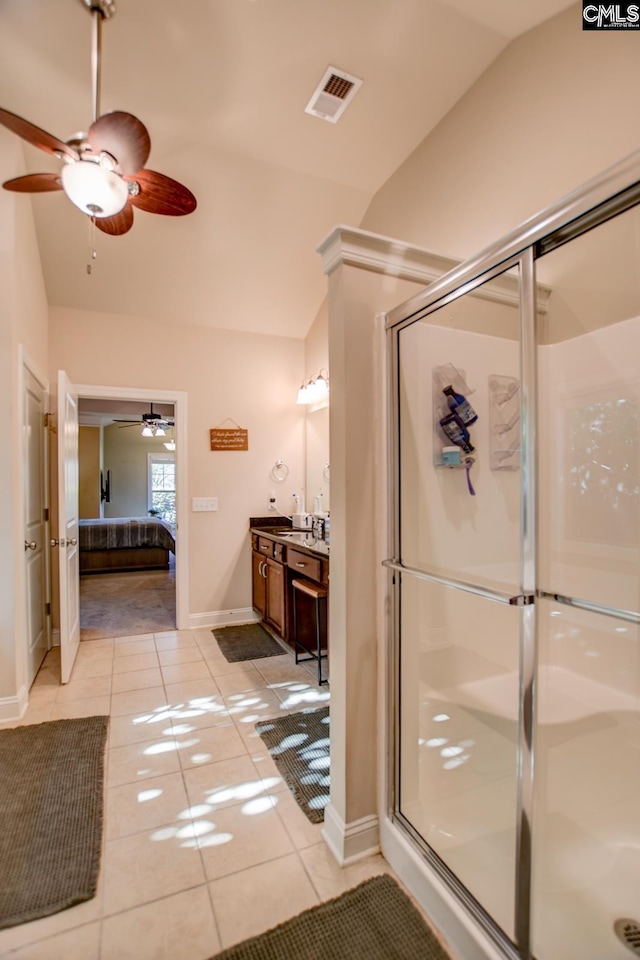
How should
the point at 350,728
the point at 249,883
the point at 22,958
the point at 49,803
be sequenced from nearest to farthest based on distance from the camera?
the point at 22,958, the point at 249,883, the point at 350,728, the point at 49,803

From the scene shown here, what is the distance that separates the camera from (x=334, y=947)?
1345 millimetres

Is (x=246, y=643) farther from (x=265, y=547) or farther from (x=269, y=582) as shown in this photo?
(x=265, y=547)

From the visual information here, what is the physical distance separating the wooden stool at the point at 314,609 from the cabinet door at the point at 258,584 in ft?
2.06

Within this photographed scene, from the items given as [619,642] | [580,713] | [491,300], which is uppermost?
[491,300]

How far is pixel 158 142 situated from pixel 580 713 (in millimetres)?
3647

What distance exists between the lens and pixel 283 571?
3543 mm

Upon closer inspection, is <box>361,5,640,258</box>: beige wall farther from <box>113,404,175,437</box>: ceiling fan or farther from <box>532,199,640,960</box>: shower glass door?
<box>113,404,175,437</box>: ceiling fan

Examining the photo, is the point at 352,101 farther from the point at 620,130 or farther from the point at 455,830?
the point at 455,830

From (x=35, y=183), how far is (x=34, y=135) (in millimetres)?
324

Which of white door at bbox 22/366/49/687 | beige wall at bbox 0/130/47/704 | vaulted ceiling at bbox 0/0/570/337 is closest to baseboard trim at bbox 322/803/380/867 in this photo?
beige wall at bbox 0/130/47/704

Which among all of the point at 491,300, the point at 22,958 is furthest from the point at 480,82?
the point at 22,958

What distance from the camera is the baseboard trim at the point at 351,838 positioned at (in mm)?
1646

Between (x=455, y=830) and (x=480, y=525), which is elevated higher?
(x=480, y=525)

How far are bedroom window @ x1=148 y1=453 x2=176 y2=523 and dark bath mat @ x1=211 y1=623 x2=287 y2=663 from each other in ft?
21.0
